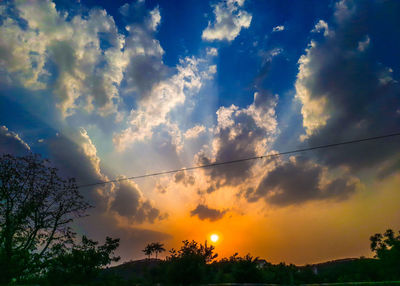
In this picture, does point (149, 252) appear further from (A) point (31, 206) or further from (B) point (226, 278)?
(B) point (226, 278)

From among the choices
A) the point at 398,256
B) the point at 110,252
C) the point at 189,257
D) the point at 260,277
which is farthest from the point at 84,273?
the point at 398,256

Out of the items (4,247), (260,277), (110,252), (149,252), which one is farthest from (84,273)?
(149,252)

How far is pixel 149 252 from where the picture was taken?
11662 cm

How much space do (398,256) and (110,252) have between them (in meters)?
32.3

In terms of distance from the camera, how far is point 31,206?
20.6 meters

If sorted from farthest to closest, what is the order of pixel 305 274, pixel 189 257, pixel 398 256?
pixel 398 256
pixel 305 274
pixel 189 257

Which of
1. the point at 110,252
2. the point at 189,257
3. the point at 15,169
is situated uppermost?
the point at 15,169

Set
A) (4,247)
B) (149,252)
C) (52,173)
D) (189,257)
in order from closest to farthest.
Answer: (189,257), (4,247), (52,173), (149,252)

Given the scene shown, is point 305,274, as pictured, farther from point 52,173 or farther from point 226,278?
point 52,173

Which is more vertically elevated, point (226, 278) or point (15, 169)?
point (15, 169)

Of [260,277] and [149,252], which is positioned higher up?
[149,252]

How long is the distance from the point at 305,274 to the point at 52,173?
21768 mm

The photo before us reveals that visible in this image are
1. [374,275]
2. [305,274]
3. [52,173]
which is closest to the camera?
[305,274]

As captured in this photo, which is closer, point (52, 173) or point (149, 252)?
point (52, 173)
